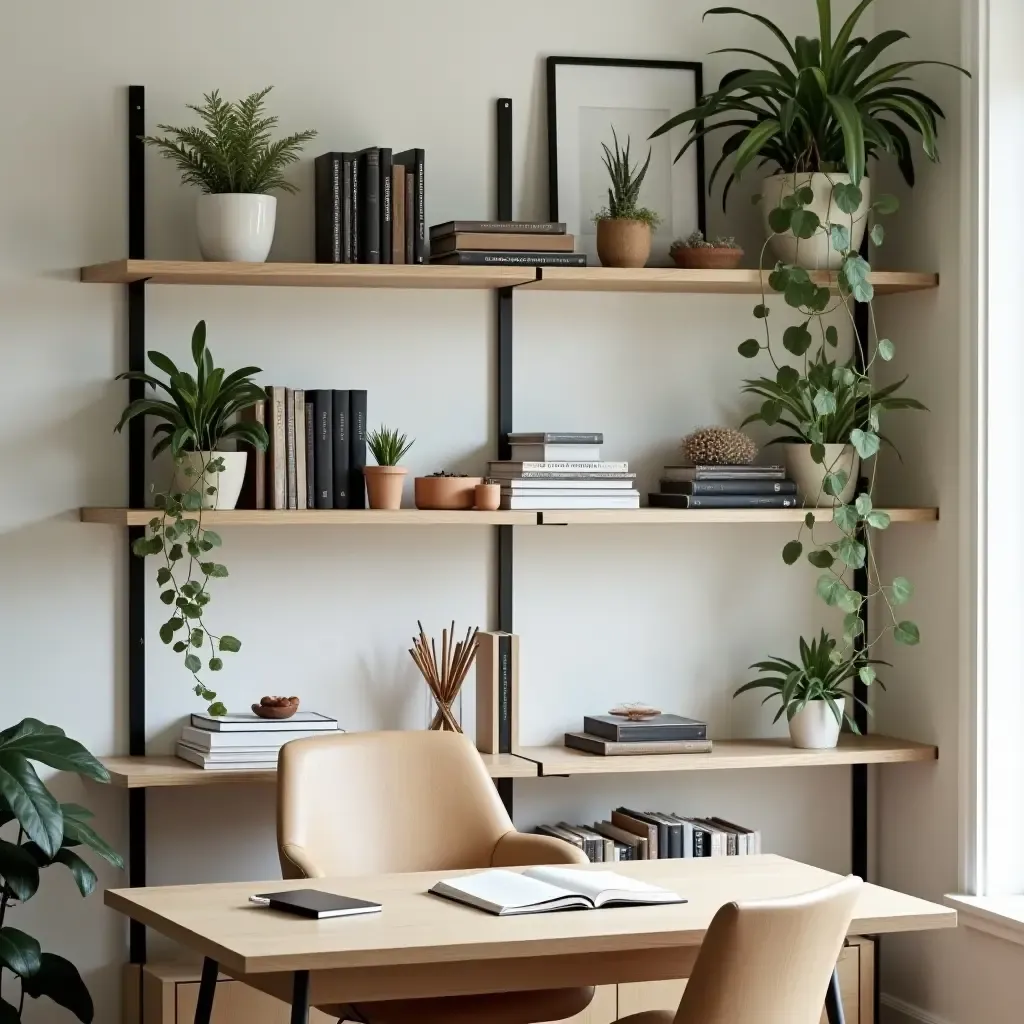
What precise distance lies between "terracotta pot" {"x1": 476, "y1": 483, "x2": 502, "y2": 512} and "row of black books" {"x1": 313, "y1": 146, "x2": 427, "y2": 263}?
0.52 m

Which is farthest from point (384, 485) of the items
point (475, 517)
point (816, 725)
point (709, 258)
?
point (816, 725)

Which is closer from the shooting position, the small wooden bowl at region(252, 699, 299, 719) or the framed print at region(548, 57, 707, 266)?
the small wooden bowl at region(252, 699, 299, 719)

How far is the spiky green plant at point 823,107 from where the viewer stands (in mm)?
3865

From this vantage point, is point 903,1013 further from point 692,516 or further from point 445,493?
Result: point 445,493

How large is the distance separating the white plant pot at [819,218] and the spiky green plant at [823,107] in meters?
0.04

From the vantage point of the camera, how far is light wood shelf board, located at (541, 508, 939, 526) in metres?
3.81

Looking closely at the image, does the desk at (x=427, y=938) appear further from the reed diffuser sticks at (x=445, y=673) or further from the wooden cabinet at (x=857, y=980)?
the wooden cabinet at (x=857, y=980)

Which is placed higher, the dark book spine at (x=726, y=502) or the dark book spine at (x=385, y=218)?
the dark book spine at (x=385, y=218)

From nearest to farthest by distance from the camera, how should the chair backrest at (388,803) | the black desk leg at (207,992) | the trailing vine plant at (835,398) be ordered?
the black desk leg at (207,992) → the chair backrest at (388,803) → the trailing vine plant at (835,398)

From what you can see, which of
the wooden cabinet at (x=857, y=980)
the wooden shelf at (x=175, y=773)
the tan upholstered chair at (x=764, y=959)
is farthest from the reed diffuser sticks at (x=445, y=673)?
the tan upholstered chair at (x=764, y=959)

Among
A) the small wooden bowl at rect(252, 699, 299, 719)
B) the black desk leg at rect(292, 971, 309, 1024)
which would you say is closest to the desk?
the black desk leg at rect(292, 971, 309, 1024)

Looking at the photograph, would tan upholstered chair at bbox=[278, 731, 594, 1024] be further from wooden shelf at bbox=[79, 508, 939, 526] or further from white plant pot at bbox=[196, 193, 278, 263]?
white plant pot at bbox=[196, 193, 278, 263]

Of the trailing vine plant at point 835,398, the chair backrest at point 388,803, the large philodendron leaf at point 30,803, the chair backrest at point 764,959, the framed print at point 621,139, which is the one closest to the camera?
the chair backrest at point 764,959

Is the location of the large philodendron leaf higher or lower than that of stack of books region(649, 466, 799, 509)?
lower
